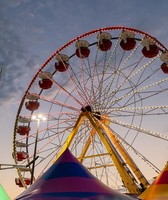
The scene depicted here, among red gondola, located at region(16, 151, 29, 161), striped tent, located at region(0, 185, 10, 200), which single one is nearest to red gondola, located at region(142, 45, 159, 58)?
red gondola, located at region(16, 151, 29, 161)

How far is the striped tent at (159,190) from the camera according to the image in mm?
8225

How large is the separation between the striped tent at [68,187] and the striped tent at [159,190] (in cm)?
201

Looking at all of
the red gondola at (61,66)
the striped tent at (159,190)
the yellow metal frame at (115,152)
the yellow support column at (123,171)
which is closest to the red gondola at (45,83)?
the red gondola at (61,66)

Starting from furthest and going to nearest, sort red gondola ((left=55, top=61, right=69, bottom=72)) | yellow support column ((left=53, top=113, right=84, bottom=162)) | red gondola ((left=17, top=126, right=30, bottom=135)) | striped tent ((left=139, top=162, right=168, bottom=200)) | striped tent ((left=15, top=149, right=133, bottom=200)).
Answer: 1. red gondola ((left=17, top=126, right=30, bottom=135))
2. red gondola ((left=55, top=61, right=69, bottom=72))
3. yellow support column ((left=53, top=113, right=84, bottom=162))
4. striped tent ((left=139, top=162, right=168, bottom=200))
5. striped tent ((left=15, top=149, right=133, bottom=200))

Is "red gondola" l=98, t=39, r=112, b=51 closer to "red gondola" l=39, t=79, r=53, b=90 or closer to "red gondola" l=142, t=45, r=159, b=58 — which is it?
"red gondola" l=142, t=45, r=159, b=58

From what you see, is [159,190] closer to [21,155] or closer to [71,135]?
[71,135]

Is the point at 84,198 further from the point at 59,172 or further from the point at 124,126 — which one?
the point at 124,126

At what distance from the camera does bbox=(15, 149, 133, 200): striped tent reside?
20.3ft

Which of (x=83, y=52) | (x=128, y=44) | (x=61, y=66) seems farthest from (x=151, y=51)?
(x=61, y=66)

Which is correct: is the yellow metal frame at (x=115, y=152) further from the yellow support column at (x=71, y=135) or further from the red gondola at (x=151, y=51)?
the red gondola at (x=151, y=51)

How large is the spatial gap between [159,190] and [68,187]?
3.13 m

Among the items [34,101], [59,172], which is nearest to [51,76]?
[34,101]

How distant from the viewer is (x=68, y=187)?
21.3ft

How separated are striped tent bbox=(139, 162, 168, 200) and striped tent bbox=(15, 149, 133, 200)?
2005 mm
